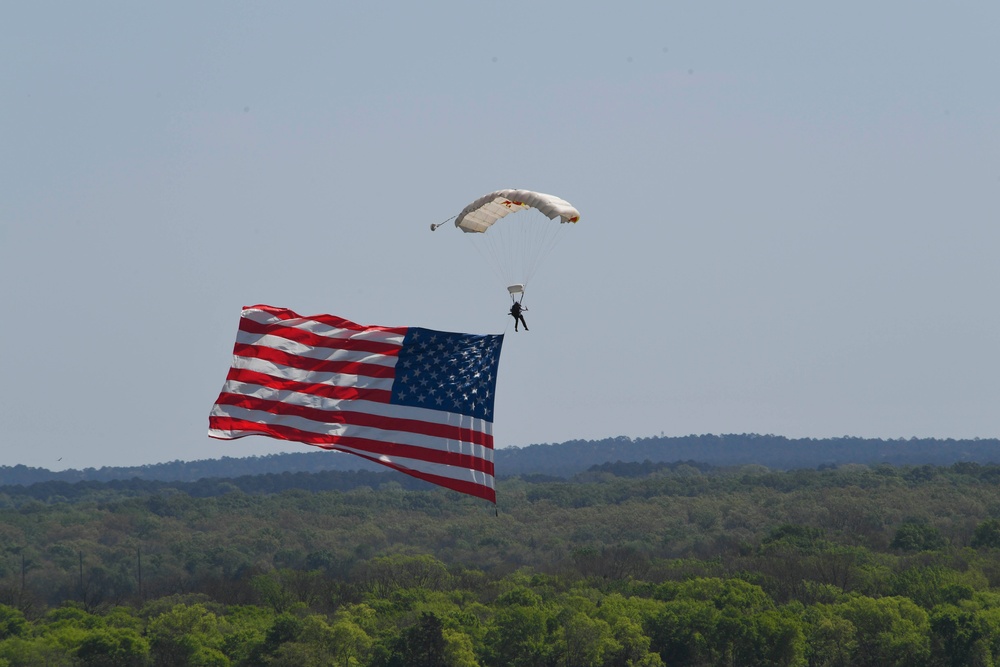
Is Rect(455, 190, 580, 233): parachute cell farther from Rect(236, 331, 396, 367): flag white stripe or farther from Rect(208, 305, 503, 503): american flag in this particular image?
Rect(236, 331, 396, 367): flag white stripe

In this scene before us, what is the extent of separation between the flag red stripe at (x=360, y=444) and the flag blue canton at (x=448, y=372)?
54.0 inches

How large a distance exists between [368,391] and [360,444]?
172 centimetres

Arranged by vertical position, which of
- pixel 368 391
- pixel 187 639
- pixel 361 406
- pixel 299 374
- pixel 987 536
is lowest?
pixel 187 639

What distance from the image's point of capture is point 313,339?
46.7 m

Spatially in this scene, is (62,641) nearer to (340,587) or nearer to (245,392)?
(340,587)

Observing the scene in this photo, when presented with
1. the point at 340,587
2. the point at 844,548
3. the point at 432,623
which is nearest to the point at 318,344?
the point at 432,623

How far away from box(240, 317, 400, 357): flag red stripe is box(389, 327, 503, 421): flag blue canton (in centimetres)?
97

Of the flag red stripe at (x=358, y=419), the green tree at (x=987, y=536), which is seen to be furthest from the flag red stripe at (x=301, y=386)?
the green tree at (x=987, y=536)

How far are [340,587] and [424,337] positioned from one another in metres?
128

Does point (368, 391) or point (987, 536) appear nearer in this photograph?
point (368, 391)

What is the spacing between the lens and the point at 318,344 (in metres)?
46.6

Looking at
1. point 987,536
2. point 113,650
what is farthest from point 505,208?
point 987,536

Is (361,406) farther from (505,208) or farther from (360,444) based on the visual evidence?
(505,208)

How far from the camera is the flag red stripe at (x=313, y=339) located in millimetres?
46562
